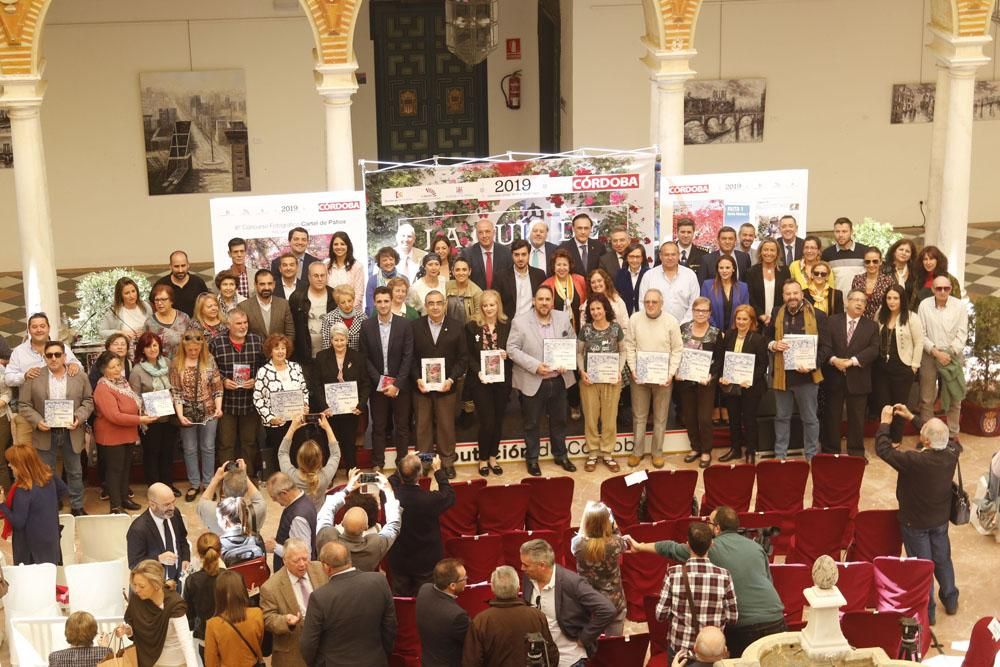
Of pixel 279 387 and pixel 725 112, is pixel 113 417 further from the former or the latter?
pixel 725 112

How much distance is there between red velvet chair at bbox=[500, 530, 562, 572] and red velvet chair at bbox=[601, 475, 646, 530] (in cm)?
95

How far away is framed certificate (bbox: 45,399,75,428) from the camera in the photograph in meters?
12.1

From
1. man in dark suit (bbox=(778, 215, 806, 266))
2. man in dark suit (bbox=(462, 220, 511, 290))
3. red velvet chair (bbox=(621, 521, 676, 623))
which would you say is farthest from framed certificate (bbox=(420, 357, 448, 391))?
man in dark suit (bbox=(778, 215, 806, 266))

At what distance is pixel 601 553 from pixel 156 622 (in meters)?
2.68

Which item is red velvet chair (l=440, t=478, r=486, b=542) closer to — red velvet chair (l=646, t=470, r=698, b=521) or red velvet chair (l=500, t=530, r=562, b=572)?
red velvet chair (l=500, t=530, r=562, b=572)

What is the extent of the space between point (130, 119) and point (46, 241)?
17.6ft

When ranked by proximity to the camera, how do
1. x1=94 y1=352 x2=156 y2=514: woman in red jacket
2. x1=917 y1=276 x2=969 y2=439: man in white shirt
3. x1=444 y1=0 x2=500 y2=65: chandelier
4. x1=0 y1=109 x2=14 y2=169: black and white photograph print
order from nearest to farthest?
x1=94 y1=352 x2=156 y2=514: woman in red jacket → x1=917 y1=276 x2=969 y2=439: man in white shirt → x1=444 y1=0 x2=500 y2=65: chandelier → x1=0 y1=109 x2=14 y2=169: black and white photograph print

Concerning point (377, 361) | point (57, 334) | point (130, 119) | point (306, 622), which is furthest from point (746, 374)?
point (130, 119)

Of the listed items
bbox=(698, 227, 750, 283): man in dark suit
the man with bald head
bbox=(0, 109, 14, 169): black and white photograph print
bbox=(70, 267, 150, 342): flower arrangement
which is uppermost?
bbox=(0, 109, 14, 169): black and white photograph print

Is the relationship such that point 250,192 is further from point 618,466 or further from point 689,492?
point 689,492

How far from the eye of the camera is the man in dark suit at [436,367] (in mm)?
12859

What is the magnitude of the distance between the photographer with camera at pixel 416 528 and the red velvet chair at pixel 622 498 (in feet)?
5.22

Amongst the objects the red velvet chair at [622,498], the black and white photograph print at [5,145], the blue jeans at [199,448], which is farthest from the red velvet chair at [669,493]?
the black and white photograph print at [5,145]

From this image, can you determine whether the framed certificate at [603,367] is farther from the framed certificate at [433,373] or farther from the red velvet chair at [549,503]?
the red velvet chair at [549,503]
